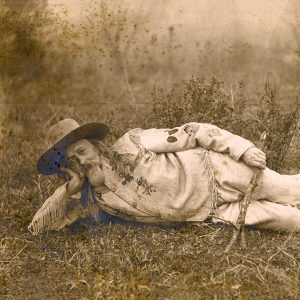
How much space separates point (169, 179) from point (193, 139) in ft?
1.20

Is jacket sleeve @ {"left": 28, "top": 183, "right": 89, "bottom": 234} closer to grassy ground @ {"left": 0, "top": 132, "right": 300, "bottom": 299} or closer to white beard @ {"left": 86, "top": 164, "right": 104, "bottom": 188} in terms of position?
grassy ground @ {"left": 0, "top": 132, "right": 300, "bottom": 299}

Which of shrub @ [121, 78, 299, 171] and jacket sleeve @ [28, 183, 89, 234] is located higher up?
shrub @ [121, 78, 299, 171]

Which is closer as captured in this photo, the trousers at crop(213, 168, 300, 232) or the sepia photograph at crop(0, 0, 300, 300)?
the sepia photograph at crop(0, 0, 300, 300)

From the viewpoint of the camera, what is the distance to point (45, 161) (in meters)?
4.86

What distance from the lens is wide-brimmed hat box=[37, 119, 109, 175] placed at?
4715 mm

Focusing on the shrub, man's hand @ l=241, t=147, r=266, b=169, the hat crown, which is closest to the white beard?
the hat crown

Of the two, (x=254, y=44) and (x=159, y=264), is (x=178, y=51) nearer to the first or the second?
(x=254, y=44)

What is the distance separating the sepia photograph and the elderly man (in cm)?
1

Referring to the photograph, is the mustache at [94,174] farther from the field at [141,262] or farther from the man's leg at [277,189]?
the man's leg at [277,189]

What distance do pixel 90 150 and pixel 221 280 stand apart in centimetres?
150

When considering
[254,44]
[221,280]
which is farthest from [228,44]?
[221,280]

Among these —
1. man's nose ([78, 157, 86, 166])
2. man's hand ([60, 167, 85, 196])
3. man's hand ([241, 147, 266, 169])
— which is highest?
man's hand ([241, 147, 266, 169])

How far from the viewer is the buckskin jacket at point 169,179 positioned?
472 cm

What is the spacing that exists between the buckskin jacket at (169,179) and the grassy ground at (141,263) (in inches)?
6.2
